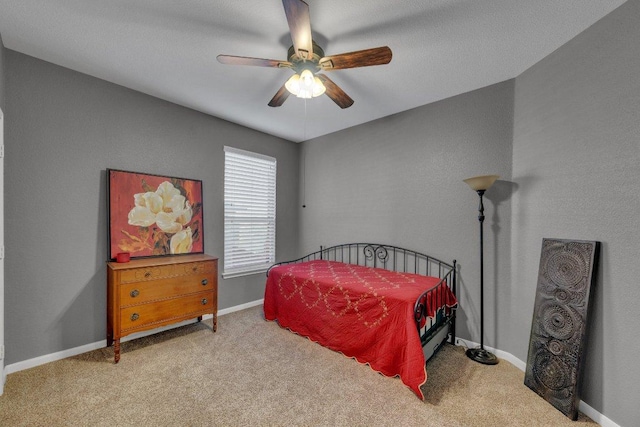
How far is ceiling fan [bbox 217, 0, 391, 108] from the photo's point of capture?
4.94 feet

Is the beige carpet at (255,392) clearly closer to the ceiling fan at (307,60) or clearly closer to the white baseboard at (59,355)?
the white baseboard at (59,355)

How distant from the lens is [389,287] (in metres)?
2.56

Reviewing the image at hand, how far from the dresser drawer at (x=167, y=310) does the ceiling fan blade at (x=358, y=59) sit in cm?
254

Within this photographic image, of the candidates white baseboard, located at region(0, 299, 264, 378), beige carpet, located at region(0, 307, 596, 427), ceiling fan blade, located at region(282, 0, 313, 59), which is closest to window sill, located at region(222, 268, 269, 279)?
white baseboard, located at region(0, 299, 264, 378)

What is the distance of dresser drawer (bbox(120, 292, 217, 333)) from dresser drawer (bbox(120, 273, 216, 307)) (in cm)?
5

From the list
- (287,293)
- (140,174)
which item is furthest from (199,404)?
(140,174)

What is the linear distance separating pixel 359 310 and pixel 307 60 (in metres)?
2.08

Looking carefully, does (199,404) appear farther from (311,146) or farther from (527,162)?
(311,146)

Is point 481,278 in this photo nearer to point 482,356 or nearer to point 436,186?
point 482,356

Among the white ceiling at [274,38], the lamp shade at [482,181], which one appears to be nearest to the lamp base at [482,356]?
the lamp shade at [482,181]

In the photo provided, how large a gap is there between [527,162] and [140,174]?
376 cm

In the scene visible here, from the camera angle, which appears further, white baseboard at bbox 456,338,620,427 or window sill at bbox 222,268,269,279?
window sill at bbox 222,268,269,279

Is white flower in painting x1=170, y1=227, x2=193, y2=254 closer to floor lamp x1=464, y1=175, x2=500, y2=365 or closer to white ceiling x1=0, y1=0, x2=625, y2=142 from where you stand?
white ceiling x1=0, y1=0, x2=625, y2=142

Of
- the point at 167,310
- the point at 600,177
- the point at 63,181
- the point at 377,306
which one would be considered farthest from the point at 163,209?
the point at 600,177
